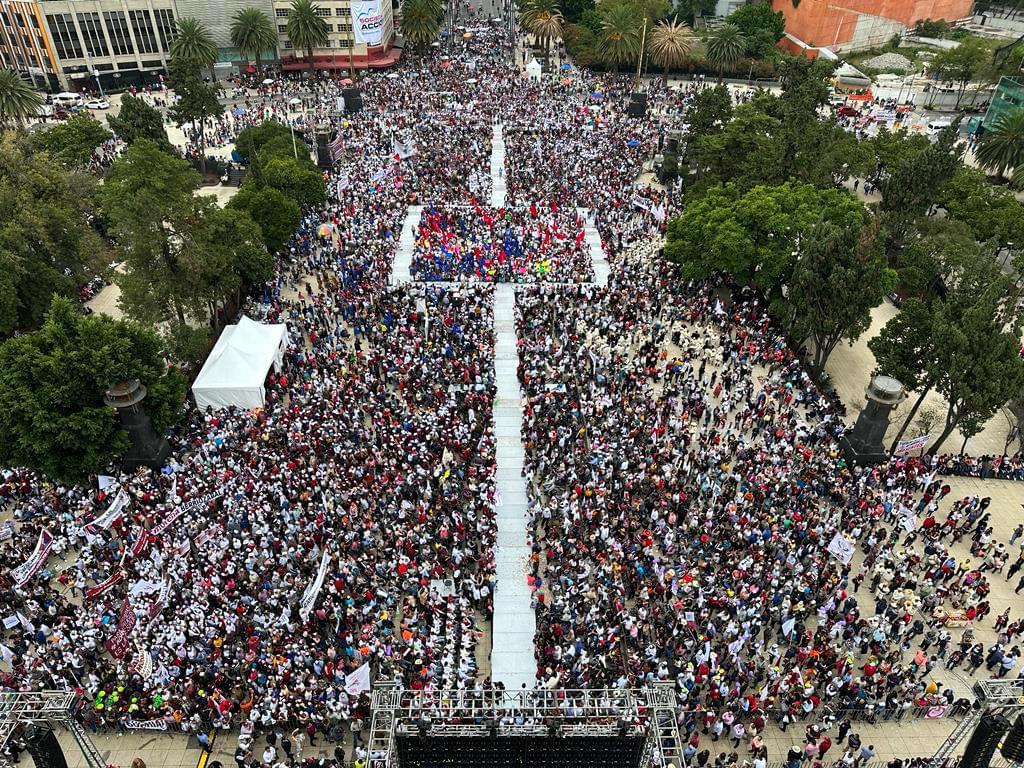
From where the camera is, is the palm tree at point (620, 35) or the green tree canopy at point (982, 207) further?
the palm tree at point (620, 35)

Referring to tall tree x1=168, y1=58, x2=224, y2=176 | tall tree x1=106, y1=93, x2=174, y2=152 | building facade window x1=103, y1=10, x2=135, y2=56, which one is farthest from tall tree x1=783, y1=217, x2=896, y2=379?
building facade window x1=103, y1=10, x2=135, y2=56

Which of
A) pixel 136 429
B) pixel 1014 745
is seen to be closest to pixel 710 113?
pixel 136 429

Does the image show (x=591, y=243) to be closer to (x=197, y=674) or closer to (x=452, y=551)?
(x=452, y=551)

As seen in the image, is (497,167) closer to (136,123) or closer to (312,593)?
(136,123)

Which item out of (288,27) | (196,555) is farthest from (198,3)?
(196,555)

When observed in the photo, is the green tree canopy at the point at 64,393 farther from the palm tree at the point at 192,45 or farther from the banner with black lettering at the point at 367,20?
the banner with black lettering at the point at 367,20

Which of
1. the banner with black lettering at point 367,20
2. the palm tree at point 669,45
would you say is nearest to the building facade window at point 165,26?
the banner with black lettering at point 367,20
